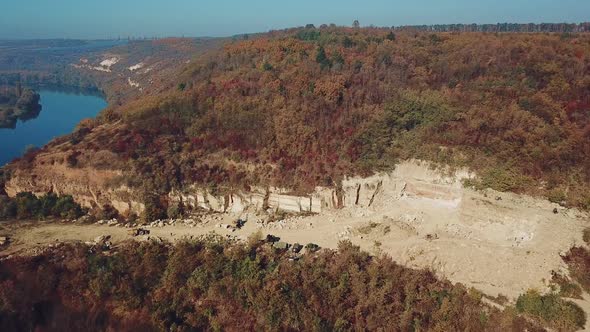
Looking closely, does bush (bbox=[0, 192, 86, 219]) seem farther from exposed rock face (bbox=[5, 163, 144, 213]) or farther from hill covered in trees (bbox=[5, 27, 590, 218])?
hill covered in trees (bbox=[5, 27, 590, 218])

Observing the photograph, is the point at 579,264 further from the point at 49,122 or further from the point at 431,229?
the point at 49,122

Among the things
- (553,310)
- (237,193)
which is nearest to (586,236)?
(553,310)

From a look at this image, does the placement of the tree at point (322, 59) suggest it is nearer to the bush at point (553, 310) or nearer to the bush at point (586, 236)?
the bush at point (586, 236)

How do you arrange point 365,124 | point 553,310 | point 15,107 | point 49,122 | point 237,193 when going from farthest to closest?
point 15,107 → point 49,122 → point 365,124 → point 237,193 → point 553,310

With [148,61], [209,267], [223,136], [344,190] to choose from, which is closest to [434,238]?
[344,190]

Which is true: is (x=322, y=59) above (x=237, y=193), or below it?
above

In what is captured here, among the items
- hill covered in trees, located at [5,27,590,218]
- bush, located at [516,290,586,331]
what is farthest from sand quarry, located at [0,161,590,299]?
hill covered in trees, located at [5,27,590,218]

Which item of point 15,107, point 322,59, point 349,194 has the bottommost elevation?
point 349,194

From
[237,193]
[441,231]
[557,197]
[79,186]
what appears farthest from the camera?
[79,186]

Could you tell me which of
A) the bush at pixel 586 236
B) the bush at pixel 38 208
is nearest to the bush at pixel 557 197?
the bush at pixel 586 236
